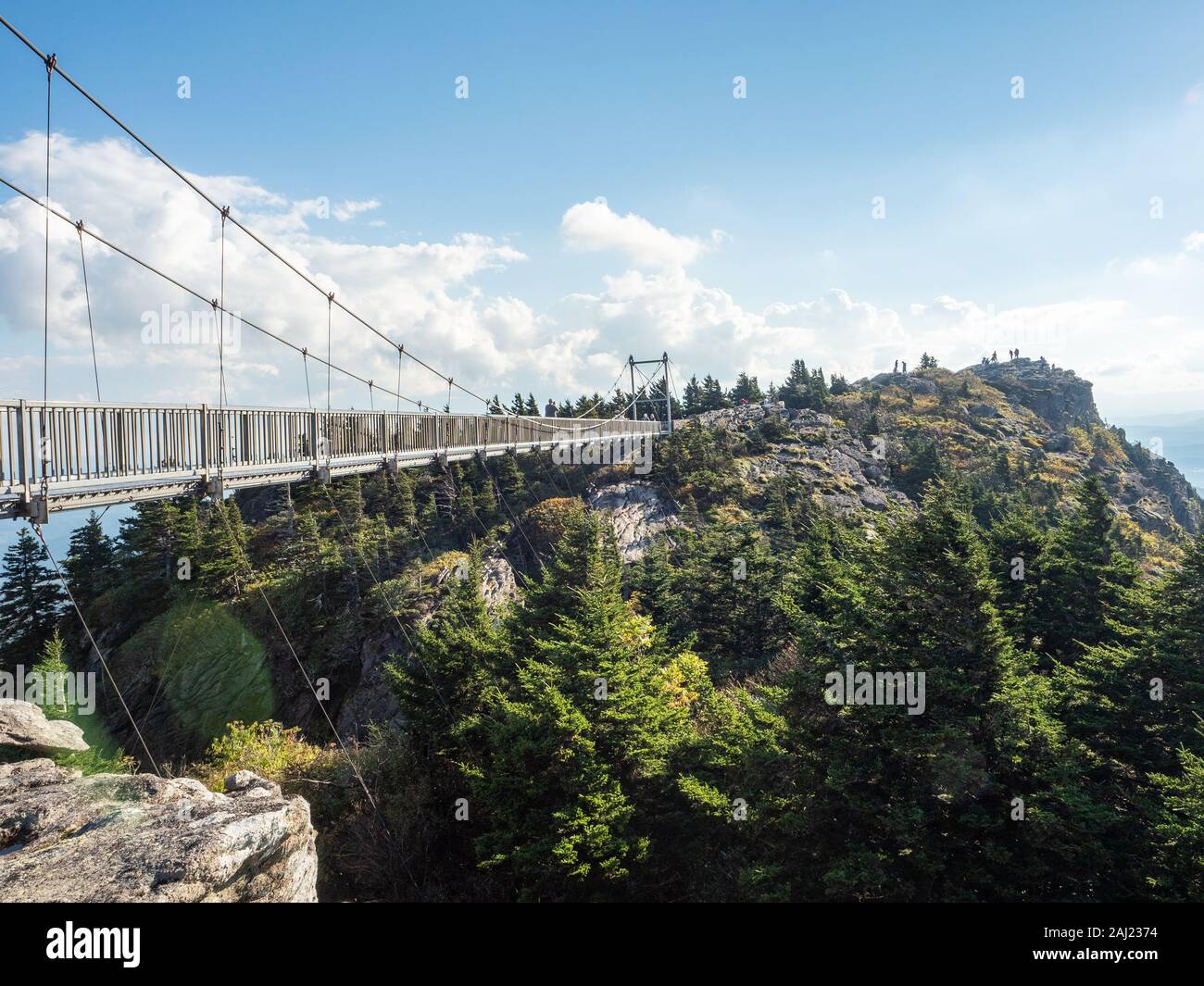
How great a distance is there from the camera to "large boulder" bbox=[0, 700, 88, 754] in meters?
14.6

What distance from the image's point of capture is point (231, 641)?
31.7m

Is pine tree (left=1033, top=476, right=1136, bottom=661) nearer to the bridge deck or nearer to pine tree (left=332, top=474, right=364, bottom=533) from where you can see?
the bridge deck

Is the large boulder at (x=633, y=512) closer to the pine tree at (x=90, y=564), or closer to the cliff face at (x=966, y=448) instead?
the cliff face at (x=966, y=448)

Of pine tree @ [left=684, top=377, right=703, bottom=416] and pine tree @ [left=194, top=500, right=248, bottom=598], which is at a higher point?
pine tree @ [left=684, top=377, right=703, bottom=416]

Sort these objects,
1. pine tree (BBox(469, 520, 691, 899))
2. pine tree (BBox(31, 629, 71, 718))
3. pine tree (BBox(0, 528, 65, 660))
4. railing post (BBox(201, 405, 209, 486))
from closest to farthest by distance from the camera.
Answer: railing post (BBox(201, 405, 209, 486)), pine tree (BBox(469, 520, 691, 899)), pine tree (BBox(31, 629, 71, 718)), pine tree (BBox(0, 528, 65, 660))

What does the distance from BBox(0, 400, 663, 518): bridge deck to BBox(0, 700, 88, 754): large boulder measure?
10840mm

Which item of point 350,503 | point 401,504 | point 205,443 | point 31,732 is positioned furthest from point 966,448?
point 31,732

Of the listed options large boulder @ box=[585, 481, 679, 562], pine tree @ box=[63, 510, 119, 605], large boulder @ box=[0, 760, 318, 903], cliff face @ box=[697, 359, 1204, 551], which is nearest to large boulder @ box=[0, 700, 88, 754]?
large boulder @ box=[0, 760, 318, 903]

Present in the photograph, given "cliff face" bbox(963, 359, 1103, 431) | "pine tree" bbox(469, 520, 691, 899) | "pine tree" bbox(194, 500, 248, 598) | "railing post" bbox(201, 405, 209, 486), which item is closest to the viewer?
"railing post" bbox(201, 405, 209, 486)

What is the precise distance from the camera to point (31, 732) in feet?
49.3

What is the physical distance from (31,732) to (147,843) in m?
11.5

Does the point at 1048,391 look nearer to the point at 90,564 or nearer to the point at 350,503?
the point at 350,503

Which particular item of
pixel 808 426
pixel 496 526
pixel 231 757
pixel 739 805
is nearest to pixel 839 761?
pixel 739 805
